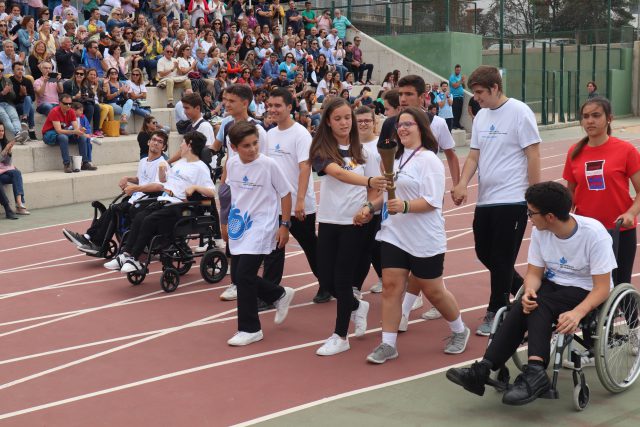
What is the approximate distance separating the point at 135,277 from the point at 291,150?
242cm

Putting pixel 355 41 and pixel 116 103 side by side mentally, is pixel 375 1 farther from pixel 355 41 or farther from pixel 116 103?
pixel 116 103

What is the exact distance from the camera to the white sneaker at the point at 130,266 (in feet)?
27.9

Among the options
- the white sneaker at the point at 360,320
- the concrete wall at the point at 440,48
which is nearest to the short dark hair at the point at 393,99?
the white sneaker at the point at 360,320

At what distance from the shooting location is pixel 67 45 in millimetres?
17672

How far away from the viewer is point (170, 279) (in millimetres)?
8711

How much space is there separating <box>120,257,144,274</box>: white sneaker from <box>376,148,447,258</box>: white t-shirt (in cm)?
325

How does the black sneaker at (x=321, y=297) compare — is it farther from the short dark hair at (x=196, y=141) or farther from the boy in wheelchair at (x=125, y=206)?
the boy in wheelchair at (x=125, y=206)

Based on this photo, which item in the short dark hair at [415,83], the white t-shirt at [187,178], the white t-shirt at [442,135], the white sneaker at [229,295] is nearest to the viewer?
the white t-shirt at [442,135]

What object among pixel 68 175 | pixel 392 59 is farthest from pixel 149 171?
pixel 392 59

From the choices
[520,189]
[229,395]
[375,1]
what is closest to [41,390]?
[229,395]

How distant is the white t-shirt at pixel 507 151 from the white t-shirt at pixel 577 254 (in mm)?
1152

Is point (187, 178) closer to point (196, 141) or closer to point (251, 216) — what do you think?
point (196, 141)

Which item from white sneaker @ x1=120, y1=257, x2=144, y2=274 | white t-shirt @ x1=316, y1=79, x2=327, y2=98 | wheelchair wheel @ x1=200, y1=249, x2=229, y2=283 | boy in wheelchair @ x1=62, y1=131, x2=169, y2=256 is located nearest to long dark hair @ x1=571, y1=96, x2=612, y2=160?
wheelchair wheel @ x1=200, y1=249, x2=229, y2=283

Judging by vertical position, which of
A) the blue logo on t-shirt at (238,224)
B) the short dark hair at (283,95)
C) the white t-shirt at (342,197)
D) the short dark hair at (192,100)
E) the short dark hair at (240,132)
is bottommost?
the blue logo on t-shirt at (238,224)
